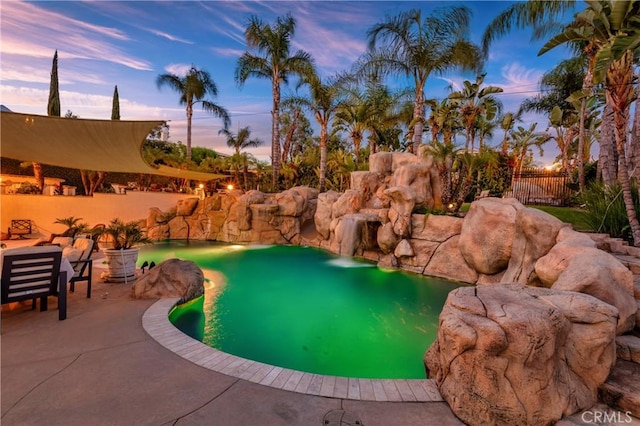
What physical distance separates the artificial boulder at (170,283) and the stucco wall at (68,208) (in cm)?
1184

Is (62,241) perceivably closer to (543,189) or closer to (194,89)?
(543,189)

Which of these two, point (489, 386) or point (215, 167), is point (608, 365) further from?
point (215, 167)

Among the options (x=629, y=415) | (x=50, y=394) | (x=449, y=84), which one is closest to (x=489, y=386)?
(x=629, y=415)

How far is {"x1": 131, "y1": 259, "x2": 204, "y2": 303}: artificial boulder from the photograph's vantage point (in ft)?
18.6

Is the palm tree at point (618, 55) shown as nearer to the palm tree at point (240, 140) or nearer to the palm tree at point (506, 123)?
the palm tree at point (506, 123)

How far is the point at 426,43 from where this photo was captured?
1423 centimetres

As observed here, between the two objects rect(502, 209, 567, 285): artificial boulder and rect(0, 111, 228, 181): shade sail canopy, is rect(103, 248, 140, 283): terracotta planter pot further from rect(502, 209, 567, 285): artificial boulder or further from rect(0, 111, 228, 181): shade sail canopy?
rect(502, 209, 567, 285): artificial boulder

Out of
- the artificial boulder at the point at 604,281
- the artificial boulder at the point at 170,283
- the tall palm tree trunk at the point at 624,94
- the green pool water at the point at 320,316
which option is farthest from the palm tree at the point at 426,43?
the artificial boulder at the point at 170,283

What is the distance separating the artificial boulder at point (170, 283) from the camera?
566 cm

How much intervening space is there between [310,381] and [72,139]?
29.6 ft

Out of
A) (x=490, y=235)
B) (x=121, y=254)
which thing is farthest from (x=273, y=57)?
(x=490, y=235)

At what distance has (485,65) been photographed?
15.1 m

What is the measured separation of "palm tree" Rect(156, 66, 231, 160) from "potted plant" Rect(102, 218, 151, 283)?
2113 centimetres

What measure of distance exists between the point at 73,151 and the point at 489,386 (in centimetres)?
1156
